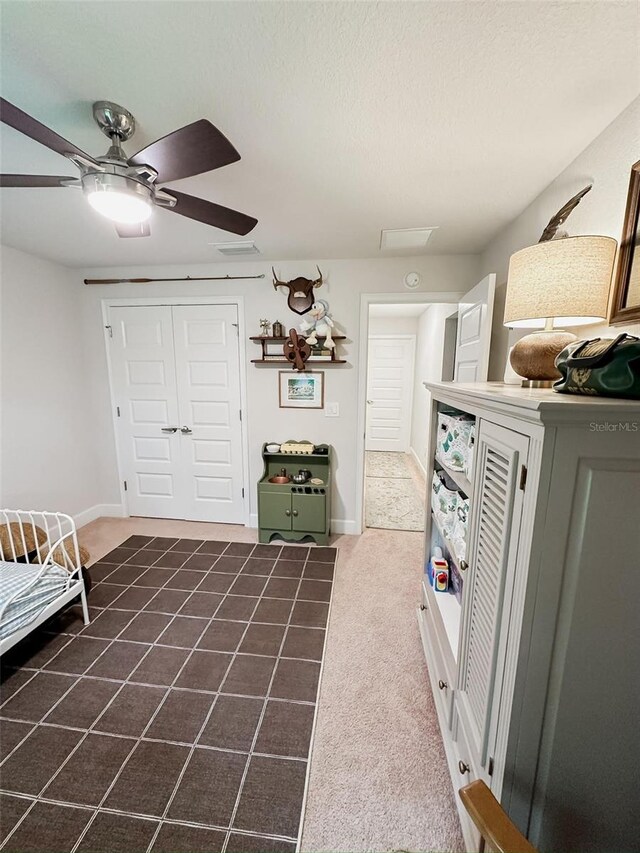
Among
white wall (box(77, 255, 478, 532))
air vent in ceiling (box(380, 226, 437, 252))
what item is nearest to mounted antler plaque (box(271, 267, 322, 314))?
white wall (box(77, 255, 478, 532))

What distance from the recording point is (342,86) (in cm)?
105

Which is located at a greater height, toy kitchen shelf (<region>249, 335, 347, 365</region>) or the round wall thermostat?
the round wall thermostat

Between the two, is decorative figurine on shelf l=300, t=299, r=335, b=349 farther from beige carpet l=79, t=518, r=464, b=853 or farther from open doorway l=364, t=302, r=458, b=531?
beige carpet l=79, t=518, r=464, b=853

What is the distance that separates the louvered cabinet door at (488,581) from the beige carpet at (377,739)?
377mm

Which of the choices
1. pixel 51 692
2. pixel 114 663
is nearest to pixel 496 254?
pixel 114 663

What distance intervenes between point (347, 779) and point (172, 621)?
50.8 inches

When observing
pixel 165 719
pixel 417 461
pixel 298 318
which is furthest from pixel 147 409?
pixel 417 461

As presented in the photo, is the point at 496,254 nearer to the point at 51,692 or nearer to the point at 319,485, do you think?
the point at 319,485

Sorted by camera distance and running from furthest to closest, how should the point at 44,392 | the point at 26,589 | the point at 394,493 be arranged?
the point at 394,493
the point at 44,392
the point at 26,589

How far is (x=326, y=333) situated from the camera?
8.93 feet

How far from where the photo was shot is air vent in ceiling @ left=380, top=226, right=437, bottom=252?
212cm

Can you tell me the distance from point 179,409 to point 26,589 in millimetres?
1872

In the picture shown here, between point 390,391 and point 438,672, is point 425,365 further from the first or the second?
point 438,672

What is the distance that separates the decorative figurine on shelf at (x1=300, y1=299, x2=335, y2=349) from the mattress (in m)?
2.33
